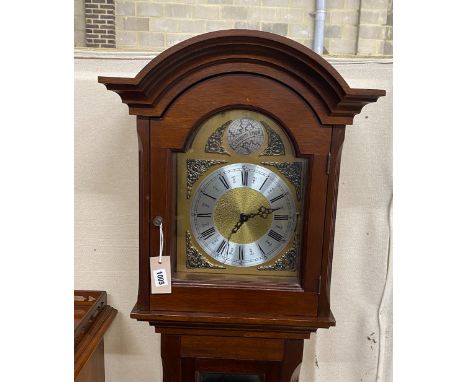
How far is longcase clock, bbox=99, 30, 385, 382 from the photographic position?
0.75 m

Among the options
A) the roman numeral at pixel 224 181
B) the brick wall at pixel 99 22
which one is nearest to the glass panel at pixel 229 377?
the roman numeral at pixel 224 181

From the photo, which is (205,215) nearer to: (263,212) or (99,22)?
(263,212)

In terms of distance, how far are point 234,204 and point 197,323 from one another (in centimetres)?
30

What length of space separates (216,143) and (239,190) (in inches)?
4.8

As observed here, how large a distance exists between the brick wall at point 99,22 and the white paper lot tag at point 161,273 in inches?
37.9

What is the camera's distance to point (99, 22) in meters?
1.31

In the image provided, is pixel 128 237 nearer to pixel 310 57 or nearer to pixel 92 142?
pixel 92 142

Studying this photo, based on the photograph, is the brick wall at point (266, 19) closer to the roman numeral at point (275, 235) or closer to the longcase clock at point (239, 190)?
the longcase clock at point (239, 190)

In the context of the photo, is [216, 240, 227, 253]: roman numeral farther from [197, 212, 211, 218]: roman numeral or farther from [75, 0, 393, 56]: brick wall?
[75, 0, 393, 56]: brick wall

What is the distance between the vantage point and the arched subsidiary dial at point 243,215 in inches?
32.3

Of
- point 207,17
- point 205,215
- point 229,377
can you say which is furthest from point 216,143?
point 207,17

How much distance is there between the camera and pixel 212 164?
81 cm

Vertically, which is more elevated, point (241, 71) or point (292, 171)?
point (241, 71)

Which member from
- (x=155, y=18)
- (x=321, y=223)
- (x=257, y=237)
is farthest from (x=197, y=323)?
(x=155, y=18)
